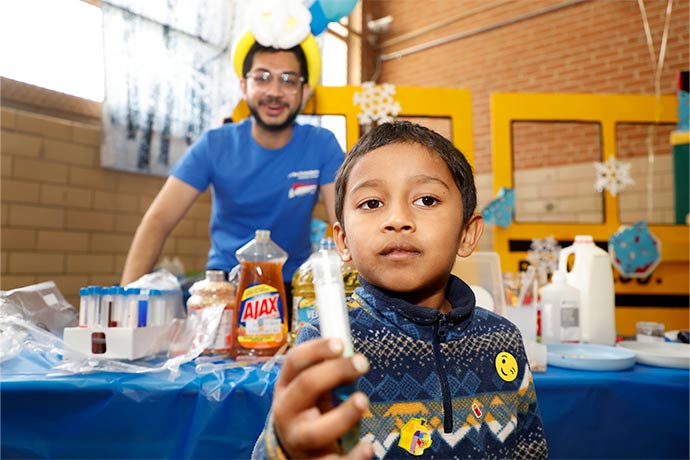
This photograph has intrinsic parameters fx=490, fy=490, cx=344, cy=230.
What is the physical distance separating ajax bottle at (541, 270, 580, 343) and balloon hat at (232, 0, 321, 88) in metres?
1.26

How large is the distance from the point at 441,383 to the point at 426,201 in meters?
0.29

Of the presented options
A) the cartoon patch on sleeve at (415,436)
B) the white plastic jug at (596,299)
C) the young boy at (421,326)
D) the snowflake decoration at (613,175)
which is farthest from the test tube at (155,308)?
the snowflake decoration at (613,175)

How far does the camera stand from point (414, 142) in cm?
84

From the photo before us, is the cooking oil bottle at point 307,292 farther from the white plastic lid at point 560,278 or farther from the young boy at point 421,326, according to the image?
the white plastic lid at point 560,278

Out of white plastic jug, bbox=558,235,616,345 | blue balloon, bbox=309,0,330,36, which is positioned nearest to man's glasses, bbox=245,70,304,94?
blue balloon, bbox=309,0,330,36

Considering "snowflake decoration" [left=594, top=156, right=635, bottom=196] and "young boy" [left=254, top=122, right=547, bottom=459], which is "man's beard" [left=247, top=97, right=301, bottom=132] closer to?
"young boy" [left=254, top=122, right=547, bottom=459]

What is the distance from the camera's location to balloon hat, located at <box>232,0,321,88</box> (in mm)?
1836

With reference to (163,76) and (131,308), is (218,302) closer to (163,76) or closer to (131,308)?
(131,308)

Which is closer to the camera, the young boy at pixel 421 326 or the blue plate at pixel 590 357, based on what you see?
the young boy at pixel 421 326

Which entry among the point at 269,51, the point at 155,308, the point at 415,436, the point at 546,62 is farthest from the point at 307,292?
the point at 546,62

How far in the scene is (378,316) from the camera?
80 cm

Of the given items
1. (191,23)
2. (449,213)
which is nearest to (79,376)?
(449,213)

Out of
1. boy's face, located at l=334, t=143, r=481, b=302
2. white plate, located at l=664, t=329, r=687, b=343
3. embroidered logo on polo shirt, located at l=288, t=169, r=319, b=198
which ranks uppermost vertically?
embroidered logo on polo shirt, located at l=288, t=169, r=319, b=198

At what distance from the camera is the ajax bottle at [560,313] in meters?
1.46
